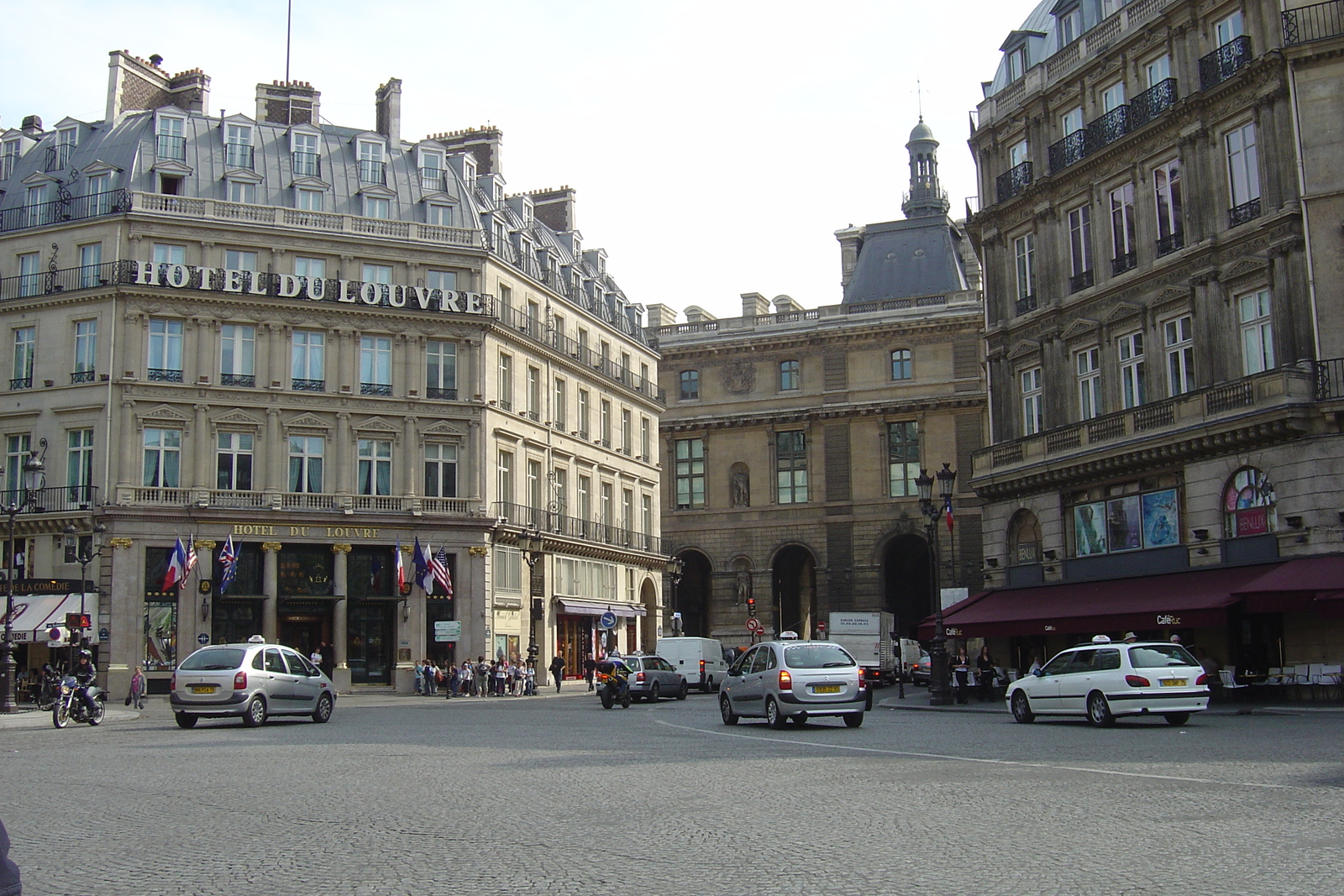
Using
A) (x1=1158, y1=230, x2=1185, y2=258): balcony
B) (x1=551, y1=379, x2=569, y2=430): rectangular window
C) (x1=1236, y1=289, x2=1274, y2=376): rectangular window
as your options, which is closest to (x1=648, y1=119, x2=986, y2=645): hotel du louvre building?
(x1=551, y1=379, x2=569, y2=430): rectangular window

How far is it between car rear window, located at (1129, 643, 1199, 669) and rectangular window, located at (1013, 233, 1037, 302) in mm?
19546

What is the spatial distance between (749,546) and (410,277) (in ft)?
93.9

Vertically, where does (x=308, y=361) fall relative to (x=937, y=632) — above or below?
above

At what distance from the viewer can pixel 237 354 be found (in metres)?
48.9

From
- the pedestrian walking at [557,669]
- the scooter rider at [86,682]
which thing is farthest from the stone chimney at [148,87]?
the scooter rider at [86,682]

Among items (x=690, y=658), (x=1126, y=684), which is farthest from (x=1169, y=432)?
(x=690, y=658)

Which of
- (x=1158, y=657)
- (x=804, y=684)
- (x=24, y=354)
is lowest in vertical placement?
(x=804, y=684)

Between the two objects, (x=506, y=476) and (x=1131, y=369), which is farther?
(x=506, y=476)

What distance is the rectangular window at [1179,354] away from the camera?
34000 millimetres

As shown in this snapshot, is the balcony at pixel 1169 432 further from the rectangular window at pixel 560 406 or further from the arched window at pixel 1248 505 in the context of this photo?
the rectangular window at pixel 560 406

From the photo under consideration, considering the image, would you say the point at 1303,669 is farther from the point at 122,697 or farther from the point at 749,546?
the point at 749,546

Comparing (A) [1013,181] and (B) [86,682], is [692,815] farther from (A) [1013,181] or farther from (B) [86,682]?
(A) [1013,181]

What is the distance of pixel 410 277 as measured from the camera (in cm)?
5194

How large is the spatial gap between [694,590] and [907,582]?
1204 cm
